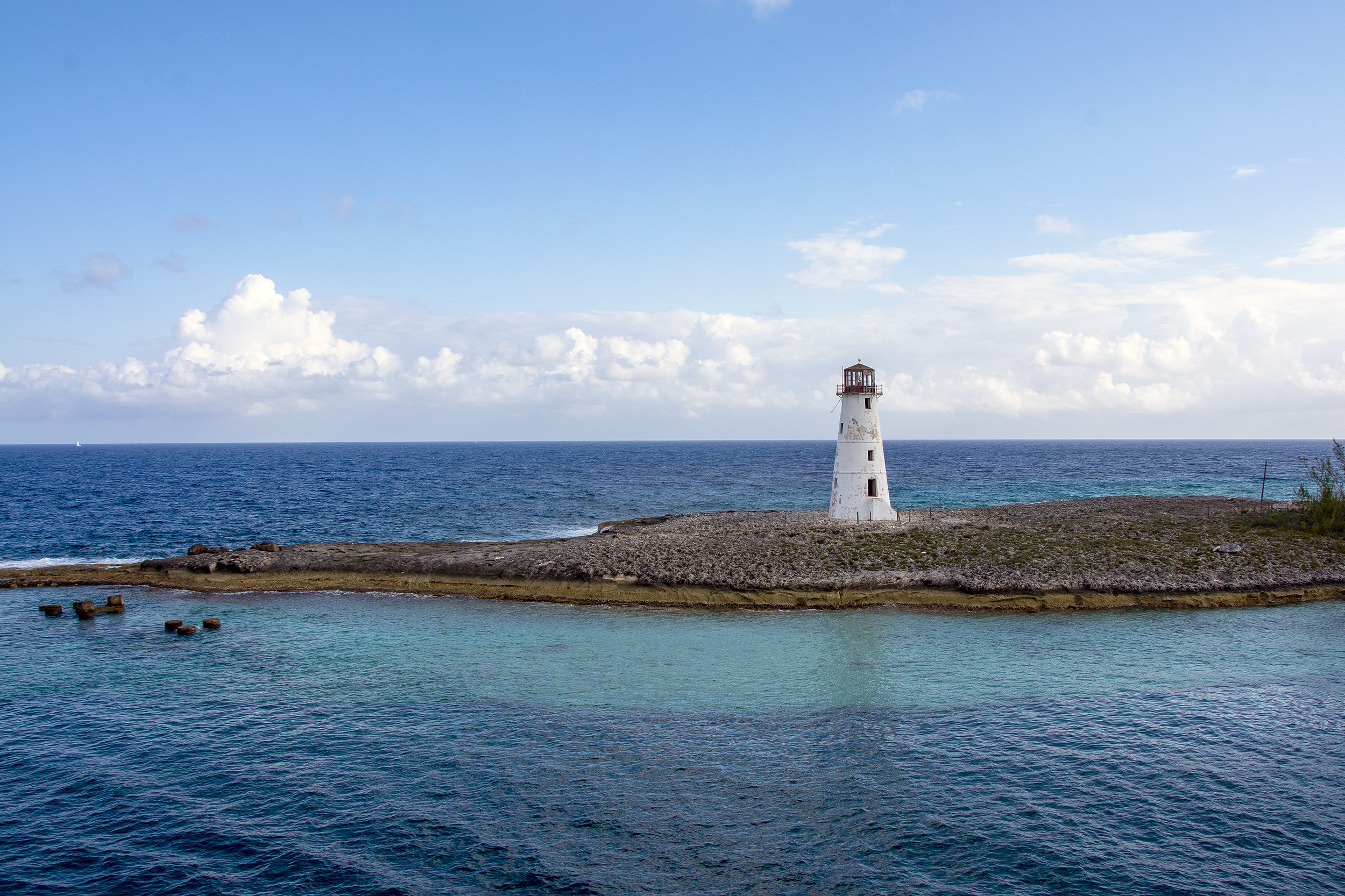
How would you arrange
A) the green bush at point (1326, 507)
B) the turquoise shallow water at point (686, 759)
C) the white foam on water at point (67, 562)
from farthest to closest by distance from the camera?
1. the white foam on water at point (67, 562)
2. the green bush at point (1326, 507)
3. the turquoise shallow water at point (686, 759)

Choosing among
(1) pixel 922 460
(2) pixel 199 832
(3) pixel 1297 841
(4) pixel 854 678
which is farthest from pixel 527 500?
(1) pixel 922 460

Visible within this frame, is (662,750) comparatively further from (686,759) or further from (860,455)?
(860,455)

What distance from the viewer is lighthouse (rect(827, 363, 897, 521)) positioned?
4734 centimetres

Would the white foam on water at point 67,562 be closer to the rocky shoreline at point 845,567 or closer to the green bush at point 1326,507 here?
the rocky shoreline at point 845,567

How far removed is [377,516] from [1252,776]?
220 feet

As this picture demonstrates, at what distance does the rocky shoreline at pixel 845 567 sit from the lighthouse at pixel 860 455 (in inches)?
49.5

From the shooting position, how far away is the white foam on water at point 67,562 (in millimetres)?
47000

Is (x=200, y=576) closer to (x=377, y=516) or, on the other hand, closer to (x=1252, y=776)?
(x=377, y=516)

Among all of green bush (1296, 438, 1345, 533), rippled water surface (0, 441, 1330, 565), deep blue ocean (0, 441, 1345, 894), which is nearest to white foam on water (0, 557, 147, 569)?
rippled water surface (0, 441, 1330, 565)

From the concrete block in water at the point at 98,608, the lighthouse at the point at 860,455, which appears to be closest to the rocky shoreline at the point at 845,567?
the lighthouse at the point at 860,455

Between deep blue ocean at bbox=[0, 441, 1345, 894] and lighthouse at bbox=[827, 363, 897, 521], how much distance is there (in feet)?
48.7

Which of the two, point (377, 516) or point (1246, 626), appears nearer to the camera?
point (1246, 626)

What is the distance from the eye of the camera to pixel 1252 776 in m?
18.2

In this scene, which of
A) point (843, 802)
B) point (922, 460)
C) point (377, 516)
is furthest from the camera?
point (922, 460)
